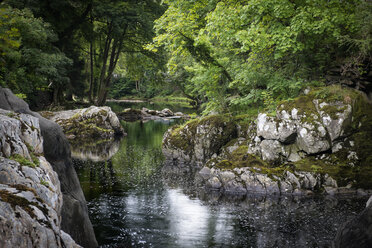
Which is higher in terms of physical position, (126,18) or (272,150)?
(126,18)

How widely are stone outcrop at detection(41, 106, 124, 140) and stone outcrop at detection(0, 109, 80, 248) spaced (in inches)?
833

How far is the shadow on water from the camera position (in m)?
9.58

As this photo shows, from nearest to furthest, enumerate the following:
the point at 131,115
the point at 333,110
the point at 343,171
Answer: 1. the point at 343,171
2. the point at 333,110
3. the point at 131,115

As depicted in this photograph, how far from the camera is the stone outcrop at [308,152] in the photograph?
45.3 ft

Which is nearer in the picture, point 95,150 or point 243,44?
point 243,44

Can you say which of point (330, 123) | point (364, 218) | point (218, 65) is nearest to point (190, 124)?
point (218, 65)

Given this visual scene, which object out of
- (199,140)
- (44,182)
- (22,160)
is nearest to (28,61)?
(199,140)

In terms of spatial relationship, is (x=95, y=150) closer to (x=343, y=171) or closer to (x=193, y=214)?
(x=193, y=214)

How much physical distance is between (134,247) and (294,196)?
24.6ft

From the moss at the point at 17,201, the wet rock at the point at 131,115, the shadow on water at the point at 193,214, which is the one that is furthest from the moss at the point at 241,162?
the wet rock at the point at 131,115

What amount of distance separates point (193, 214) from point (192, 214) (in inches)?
1.5

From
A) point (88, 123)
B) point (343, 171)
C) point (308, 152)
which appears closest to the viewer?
point (343, 171)

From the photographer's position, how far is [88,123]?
28.8 metres

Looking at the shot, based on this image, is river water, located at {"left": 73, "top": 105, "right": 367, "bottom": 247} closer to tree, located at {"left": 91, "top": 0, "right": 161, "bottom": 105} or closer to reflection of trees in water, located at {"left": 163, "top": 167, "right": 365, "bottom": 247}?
reflection of trees in water, located at {"left": 163, "top": 167, "right": 365, "bottom": 247}
